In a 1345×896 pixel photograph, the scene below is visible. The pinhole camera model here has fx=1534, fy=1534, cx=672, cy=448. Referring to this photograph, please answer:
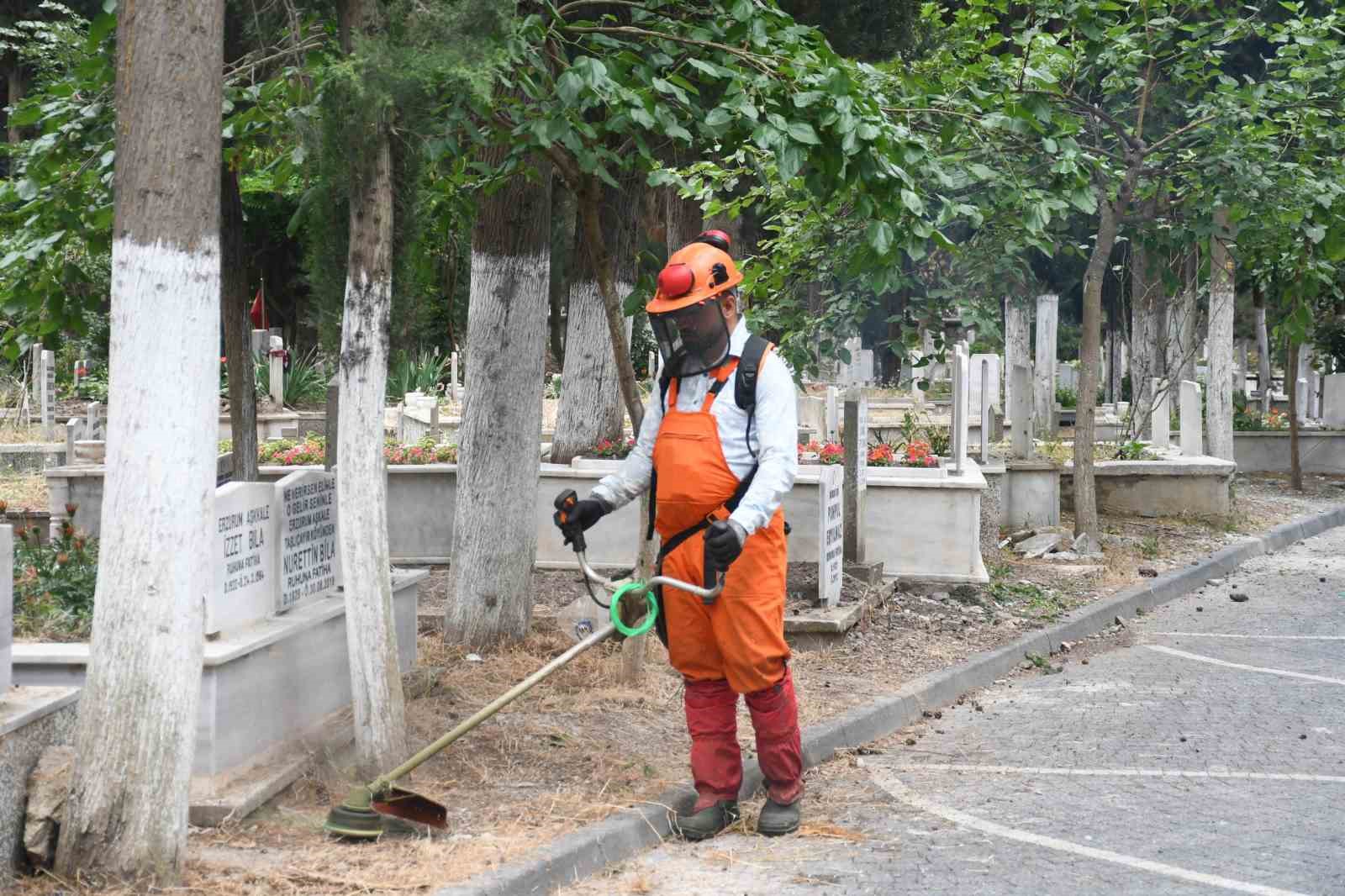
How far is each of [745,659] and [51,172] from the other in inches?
168

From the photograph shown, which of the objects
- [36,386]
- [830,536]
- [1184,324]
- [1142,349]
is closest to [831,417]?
[830,536]

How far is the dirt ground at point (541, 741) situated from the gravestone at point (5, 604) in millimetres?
688

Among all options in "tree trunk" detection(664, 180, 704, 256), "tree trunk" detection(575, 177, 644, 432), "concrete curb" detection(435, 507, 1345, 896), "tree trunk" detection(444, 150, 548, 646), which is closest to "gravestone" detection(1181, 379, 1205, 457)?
"concrete curb" detection(435, 507, 1345, 896)

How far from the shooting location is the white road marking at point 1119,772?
682 centimetres

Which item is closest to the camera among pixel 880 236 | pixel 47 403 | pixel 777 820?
pixel 777 820

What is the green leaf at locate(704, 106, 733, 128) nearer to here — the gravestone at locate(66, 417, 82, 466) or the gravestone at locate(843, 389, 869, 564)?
the gravestone at locate(843, 389, 869, 564)

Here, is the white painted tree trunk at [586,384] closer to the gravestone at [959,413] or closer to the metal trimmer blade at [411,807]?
the gravestone at [959,413]

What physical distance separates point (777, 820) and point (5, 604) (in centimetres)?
291

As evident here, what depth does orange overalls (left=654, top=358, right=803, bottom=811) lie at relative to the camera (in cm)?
581

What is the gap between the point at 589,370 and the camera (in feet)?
47.8

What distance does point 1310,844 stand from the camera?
5734 millimetres

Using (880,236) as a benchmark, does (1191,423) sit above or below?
below

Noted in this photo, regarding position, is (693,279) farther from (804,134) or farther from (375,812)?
(375,812)

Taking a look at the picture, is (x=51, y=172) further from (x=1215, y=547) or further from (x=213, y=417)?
(x=1215, y=547)
